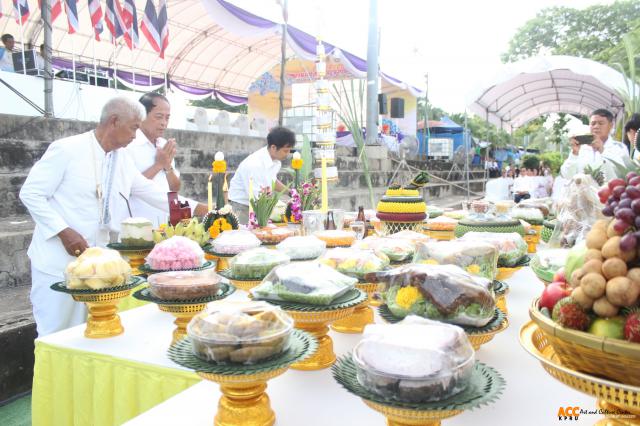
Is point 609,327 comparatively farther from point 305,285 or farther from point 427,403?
point 305,285

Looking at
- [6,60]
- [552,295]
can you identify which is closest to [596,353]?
[552,295]

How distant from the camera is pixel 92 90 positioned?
7.32m

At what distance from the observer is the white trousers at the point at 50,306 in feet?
6.78

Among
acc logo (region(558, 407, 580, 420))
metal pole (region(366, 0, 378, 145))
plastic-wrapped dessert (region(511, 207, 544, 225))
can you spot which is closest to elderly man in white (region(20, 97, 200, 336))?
acc logo (region(558, 407, 580, 420))

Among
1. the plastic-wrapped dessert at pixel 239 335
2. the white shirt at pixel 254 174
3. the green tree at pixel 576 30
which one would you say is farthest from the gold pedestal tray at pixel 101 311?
the green tree at pixel 576 30

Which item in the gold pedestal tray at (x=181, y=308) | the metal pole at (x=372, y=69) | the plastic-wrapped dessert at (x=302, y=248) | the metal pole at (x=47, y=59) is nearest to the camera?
the gold pedestal tray at (x=181, y=308)

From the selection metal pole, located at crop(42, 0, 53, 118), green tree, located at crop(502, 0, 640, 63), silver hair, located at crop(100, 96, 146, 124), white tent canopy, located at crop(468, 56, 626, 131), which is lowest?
silver hair, located at crop(100, 96, 146, 124)

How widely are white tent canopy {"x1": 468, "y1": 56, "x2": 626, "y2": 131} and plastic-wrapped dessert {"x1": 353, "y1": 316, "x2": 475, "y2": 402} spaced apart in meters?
7.54

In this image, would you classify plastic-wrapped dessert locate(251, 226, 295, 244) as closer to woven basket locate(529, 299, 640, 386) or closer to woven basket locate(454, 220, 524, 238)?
woven basket locate(454, 220, 524, 238)

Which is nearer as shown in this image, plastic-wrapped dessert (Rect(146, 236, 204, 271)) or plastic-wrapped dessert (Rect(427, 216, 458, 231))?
plastic-wrapped dessert (Rect(146, 236, 204, 271))

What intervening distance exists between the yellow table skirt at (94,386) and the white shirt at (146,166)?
143 centimetres

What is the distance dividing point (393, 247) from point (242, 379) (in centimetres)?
90

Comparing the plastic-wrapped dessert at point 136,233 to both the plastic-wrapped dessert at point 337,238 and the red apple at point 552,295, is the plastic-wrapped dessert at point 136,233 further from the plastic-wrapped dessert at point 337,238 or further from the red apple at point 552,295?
the red apple at point 552,295

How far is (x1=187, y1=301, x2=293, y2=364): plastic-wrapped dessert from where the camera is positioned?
78cm
